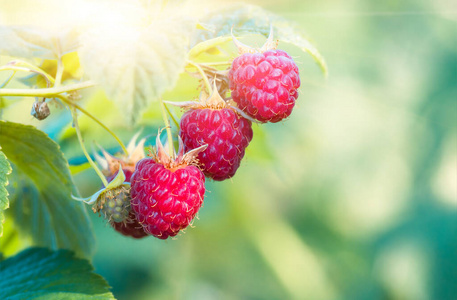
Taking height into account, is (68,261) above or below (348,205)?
above

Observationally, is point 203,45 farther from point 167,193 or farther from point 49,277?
point 49,277

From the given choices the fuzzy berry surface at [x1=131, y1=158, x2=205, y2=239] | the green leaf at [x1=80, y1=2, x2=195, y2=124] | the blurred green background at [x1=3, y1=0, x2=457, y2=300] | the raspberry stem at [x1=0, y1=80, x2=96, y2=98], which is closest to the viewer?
the green leaf at [x1=80, y1=2, x2=195, y2=124]

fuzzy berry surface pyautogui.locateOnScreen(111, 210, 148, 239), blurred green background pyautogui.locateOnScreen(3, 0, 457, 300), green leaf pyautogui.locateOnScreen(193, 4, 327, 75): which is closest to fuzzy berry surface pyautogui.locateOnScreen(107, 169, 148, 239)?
fuzzy berry surface pyautogui.locateOnScreen(111, 210, 148, 239)

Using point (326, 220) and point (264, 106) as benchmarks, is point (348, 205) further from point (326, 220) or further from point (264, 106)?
point (264, 106)

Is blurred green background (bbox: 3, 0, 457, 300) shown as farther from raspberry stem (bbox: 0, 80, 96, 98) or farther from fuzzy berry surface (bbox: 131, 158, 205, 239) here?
raspberry stem (bbox: 0, 80, 96, 98)

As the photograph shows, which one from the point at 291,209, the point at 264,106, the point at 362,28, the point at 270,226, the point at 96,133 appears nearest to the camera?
the point at 264,106

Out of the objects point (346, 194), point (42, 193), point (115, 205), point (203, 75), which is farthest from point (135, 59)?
point (346, 194)

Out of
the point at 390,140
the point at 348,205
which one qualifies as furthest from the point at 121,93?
the point at 390,140

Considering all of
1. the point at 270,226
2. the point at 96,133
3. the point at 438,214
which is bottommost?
the point at 270,226
